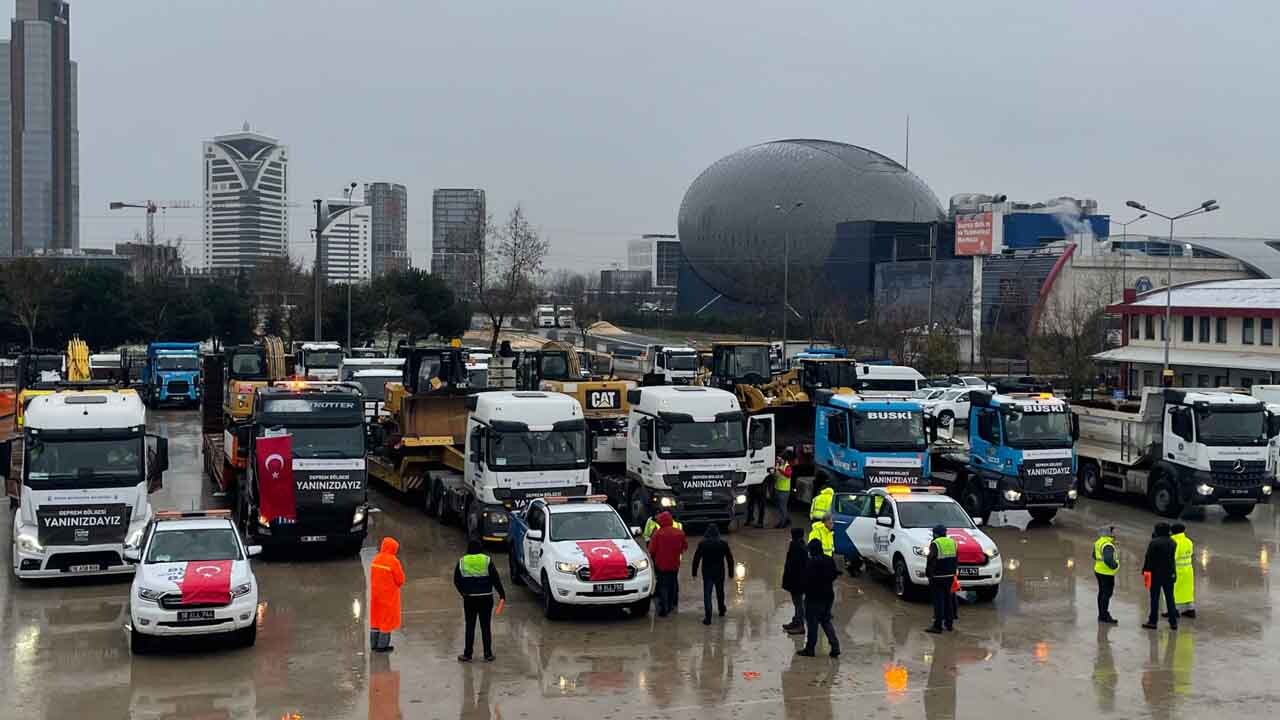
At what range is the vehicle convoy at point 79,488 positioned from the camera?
1842cm

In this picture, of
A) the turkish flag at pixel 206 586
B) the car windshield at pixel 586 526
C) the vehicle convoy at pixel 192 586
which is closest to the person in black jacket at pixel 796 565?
the car windshield at pixel 586 526

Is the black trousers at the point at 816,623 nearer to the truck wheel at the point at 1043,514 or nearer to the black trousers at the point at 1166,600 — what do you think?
the black trousers at the point at 1166,600

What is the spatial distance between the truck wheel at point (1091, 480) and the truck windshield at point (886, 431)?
6042 millimetres

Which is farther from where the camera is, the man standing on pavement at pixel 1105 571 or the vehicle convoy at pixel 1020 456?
the vehicle convoy at pixel 1020 456

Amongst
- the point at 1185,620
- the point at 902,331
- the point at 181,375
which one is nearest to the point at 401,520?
the point at 1185,620

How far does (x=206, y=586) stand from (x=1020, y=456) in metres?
15.7

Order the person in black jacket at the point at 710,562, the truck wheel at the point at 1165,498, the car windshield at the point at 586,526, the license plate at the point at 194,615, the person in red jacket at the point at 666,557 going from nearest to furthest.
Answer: the license plate at the point at 194,615 → the person in black jacket at the point at 710,562 → the person in red jacket at the point at 666,557 → the car windshield at the point at 586,526 → the truck wheel at the point at 1165,498

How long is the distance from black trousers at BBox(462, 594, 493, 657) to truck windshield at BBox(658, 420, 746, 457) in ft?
→ 28.7

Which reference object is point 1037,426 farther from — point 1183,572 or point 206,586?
point 206,586

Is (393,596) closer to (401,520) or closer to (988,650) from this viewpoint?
(988,650)

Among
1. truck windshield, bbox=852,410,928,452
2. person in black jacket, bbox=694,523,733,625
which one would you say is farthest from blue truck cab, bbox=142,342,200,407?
person in black jacket, bbox=694,523,733,625

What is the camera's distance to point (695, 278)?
14150cm

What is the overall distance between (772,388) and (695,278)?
10608cm

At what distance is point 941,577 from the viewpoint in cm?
1617
